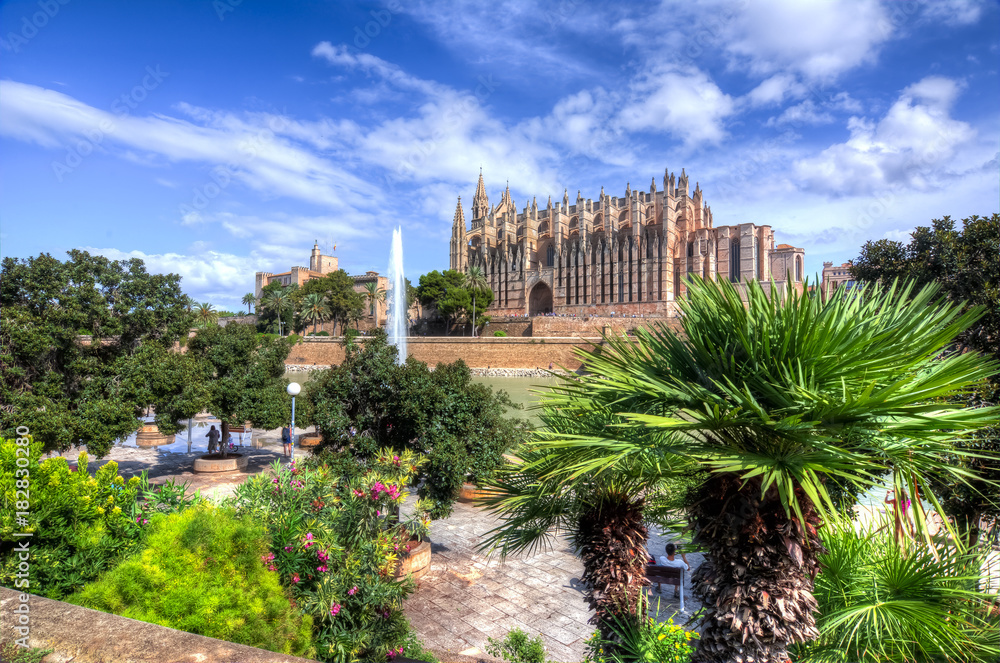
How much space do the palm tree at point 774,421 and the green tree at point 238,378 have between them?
10.6 meters

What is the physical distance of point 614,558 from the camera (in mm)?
3746

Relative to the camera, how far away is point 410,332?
208ft

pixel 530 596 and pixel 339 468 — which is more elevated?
pixel 339 468

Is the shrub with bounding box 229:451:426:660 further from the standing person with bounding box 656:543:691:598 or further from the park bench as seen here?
the standing person with bounding box 656:543:691:598

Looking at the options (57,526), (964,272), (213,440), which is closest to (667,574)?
(57,526)

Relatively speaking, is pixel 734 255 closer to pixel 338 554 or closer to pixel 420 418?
pixel 420 418

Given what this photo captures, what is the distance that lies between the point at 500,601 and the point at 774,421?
5204 millimetres

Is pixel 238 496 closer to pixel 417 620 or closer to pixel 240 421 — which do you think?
pixel 417 620

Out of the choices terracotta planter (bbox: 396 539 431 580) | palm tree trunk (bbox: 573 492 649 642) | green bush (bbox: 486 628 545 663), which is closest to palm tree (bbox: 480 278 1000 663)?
palm tree trunk (bbox: 573 492 649 642)

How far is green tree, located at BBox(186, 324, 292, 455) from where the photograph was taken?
11531mm

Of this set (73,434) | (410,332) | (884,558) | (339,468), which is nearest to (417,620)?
(339,468)

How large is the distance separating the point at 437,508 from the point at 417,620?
5.04 feet

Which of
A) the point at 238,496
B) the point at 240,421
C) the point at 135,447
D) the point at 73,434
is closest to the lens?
the point at 238,496

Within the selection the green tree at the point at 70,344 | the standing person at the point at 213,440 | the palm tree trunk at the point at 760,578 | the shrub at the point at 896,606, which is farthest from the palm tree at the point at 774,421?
the standing person at the point at 213,440
